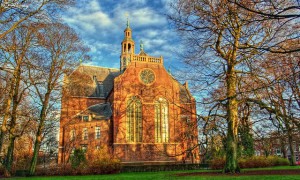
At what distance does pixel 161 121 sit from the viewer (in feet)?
118

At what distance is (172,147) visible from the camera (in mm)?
35188

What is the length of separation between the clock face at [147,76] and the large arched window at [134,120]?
2845 mm

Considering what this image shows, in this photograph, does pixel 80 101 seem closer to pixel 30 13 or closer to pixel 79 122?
pixel 79 122

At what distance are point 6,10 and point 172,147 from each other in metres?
28.4

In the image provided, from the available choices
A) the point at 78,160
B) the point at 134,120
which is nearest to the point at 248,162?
the point at 78,160

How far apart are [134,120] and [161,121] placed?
386cm

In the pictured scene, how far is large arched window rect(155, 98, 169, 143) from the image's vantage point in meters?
35.3

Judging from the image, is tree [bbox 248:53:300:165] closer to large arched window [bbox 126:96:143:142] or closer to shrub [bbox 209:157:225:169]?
shrub [bbox 209:157:225:169]

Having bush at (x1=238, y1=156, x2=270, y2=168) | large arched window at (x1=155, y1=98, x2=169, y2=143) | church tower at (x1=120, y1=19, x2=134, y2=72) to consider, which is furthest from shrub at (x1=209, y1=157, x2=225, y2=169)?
church tower at (x1=120, y1=19, x2=134, y2=72)

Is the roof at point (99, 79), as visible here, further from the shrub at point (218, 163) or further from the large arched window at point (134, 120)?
the shrub at point (218, 163)

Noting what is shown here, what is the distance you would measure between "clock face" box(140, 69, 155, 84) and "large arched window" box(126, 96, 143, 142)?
285cm

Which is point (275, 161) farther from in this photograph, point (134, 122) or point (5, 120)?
point (5, 120)

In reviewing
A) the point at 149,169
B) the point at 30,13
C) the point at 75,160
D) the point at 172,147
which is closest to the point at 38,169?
the point at 75,160

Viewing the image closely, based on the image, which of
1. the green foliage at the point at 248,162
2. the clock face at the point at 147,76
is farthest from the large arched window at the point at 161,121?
the green foliage at the point at 248,162
